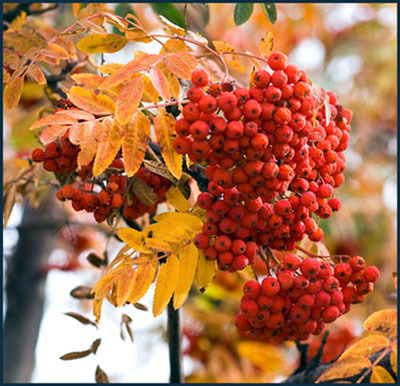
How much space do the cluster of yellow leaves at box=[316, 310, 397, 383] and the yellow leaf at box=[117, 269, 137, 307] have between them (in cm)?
47

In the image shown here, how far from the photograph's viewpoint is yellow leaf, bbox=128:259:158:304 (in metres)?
1.25

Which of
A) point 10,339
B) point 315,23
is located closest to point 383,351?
point 10,339

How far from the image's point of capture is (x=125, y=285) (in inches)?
48.9

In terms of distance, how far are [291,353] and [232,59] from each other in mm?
2868

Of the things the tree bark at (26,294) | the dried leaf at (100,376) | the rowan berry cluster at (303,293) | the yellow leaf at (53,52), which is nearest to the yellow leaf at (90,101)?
the yellow leaf at (53,52)

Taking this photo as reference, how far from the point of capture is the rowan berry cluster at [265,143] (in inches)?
43.6

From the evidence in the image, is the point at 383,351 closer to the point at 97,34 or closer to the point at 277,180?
the point at 277,180

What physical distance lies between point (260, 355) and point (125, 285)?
1.83m

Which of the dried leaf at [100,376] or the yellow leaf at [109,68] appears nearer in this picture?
the yellow leaf at [109,68]

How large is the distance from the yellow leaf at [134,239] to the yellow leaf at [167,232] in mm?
20

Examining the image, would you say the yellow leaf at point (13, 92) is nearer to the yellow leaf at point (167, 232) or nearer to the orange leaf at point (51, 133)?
the orange leaf at point (51, 133)

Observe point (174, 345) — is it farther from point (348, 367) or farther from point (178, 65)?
point (178, 65)

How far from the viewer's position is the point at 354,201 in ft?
12.1

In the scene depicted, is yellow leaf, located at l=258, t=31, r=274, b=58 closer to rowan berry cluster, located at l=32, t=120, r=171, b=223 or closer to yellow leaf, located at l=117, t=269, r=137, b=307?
rowan berry cluster, located at l=32, t=120, r=171, b=223
